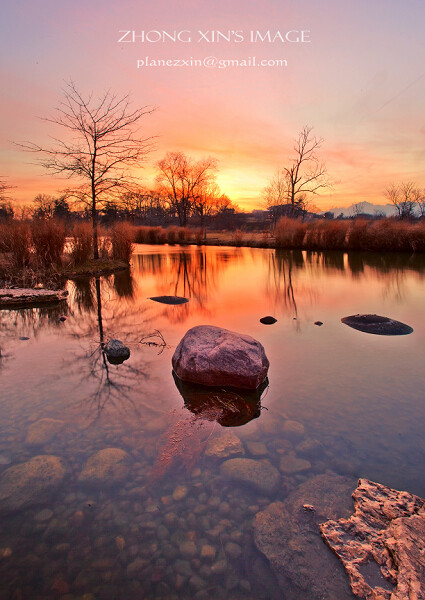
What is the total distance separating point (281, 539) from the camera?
2225 millimetres

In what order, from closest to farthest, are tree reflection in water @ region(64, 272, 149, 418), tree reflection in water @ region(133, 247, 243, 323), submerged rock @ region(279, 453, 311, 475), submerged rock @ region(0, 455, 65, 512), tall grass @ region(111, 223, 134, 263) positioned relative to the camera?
submerged rock @ region(0, 455, 65, 512)
submerged rock @ region(279, 453, 311, 475)
tree reflection in water @ region(64, 272, 149, 418)
tree reflection in water @ region(133, 247, 243, 323)
tall grass @ region(111, 223, 134, 263)

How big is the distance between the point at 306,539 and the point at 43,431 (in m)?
2.73

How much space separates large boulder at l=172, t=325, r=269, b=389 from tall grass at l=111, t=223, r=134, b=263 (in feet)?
46.4

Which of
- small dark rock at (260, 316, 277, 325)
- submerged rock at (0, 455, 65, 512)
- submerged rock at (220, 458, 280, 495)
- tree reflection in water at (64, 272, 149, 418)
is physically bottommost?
→ submerged rock at (0, 455, 65, 512)

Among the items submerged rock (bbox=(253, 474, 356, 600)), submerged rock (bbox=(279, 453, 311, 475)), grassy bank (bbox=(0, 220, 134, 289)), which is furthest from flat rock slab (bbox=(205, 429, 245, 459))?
grassy bank (bbox=(0, 220, 134, 289))

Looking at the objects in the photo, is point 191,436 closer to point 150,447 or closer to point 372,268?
point 150,447

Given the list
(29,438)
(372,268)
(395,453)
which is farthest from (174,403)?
(372,268)

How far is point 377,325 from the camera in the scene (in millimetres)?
7133

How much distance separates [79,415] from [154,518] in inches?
69.4

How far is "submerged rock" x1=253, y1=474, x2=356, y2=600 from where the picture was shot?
1.94m

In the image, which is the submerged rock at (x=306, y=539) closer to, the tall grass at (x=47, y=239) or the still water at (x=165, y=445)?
the still water at (x=165, y=445)

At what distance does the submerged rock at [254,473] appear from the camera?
2695 millimetres

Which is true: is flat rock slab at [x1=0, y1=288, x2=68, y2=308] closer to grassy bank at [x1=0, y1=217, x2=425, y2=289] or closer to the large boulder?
grassy bank at [x1=0, y1=217, x2=425, y2=289]

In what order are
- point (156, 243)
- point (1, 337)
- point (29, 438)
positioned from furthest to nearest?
1. point (156, 243)
2. point (1, 337)
3. point (29, 438)
